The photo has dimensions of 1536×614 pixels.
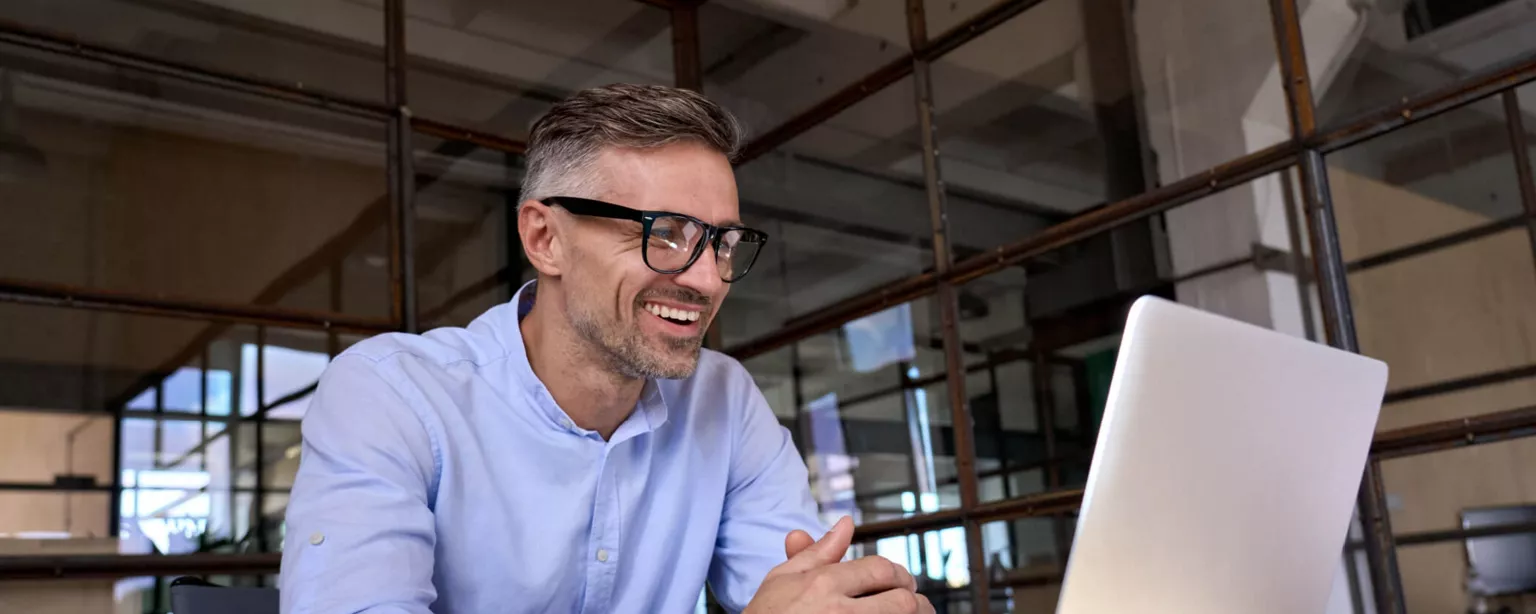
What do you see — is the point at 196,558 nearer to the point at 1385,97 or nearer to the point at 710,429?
the point at 710,429

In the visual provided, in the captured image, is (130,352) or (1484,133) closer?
(1484,133)

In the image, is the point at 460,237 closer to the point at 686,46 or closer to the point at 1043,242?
the point at 686,46

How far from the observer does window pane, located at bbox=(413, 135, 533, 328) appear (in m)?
2.93

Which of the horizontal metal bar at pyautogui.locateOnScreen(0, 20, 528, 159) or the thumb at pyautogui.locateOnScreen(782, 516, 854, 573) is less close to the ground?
the horizontal metal bar at pyautogui.locateOnScreen(0, 20, 528, 159)

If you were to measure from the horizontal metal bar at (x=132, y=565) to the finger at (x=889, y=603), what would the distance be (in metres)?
1.91

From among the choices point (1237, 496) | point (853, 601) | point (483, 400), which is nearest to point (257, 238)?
point (483, 400)

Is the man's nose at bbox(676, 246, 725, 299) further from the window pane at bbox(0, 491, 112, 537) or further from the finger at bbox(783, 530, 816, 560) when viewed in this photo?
the window pane at bbox(0, 491, 112, 537)

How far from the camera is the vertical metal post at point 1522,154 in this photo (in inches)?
70.0

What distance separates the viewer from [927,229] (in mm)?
2842

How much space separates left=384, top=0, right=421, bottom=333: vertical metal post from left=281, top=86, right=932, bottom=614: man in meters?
1.54

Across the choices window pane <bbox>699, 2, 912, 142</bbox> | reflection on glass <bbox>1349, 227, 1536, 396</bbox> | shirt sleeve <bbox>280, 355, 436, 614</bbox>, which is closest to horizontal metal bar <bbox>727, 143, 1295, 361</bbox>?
reflection on glass <bbox>1349, 227, 1536, 396</bbox>

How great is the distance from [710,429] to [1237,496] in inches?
27.0

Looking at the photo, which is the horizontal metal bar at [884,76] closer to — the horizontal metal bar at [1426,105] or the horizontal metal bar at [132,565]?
the horizontal metal bar at [1426,105]

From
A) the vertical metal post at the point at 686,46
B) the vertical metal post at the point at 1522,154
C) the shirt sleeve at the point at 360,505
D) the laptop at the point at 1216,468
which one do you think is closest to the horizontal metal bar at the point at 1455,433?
the vertical metal post at the point at 1522,154
